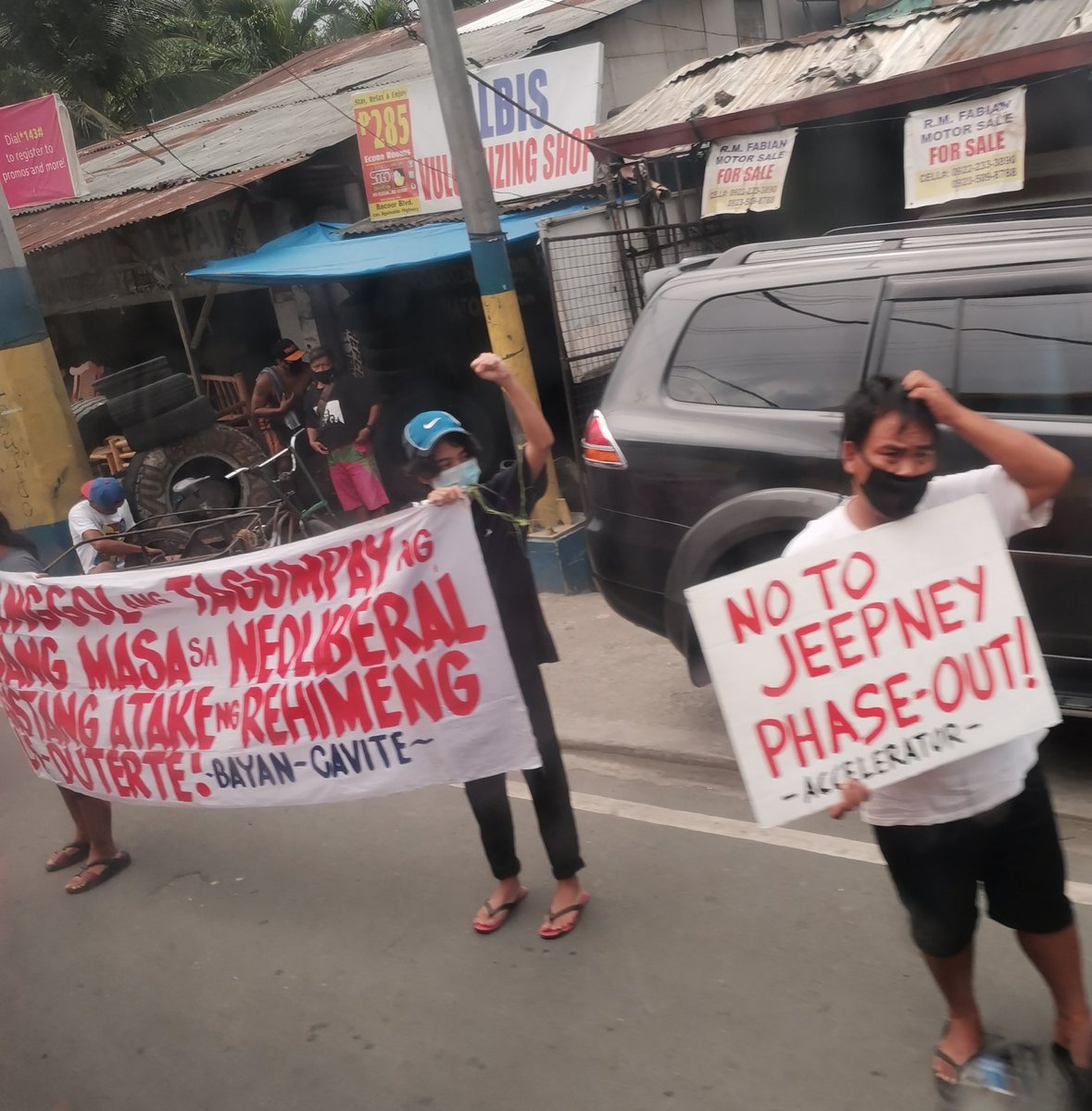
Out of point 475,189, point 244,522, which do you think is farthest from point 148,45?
point 475,189

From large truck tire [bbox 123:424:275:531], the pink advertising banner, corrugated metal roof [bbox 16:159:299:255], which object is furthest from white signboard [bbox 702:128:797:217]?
the pink advertising banner

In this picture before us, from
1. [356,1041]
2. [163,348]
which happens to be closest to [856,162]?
[356,1041]

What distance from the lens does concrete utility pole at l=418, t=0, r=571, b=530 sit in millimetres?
6617

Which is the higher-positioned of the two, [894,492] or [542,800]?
[894,492]

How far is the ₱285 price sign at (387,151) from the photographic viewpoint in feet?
31.8

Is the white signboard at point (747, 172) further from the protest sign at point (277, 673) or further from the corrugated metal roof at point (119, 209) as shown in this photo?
the protest sign at point (277, 673)

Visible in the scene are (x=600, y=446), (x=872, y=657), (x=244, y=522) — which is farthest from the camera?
(x=244, y=522)

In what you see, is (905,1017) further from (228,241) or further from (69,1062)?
(228,241)

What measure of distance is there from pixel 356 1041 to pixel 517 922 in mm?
681

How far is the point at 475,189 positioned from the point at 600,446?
2527mm

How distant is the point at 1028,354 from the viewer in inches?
158

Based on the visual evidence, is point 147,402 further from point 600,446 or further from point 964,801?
point 964,801

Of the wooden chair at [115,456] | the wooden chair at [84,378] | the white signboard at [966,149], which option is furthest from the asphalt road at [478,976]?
the wooden chair at [84,378]

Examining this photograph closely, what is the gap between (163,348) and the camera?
1544 cm
